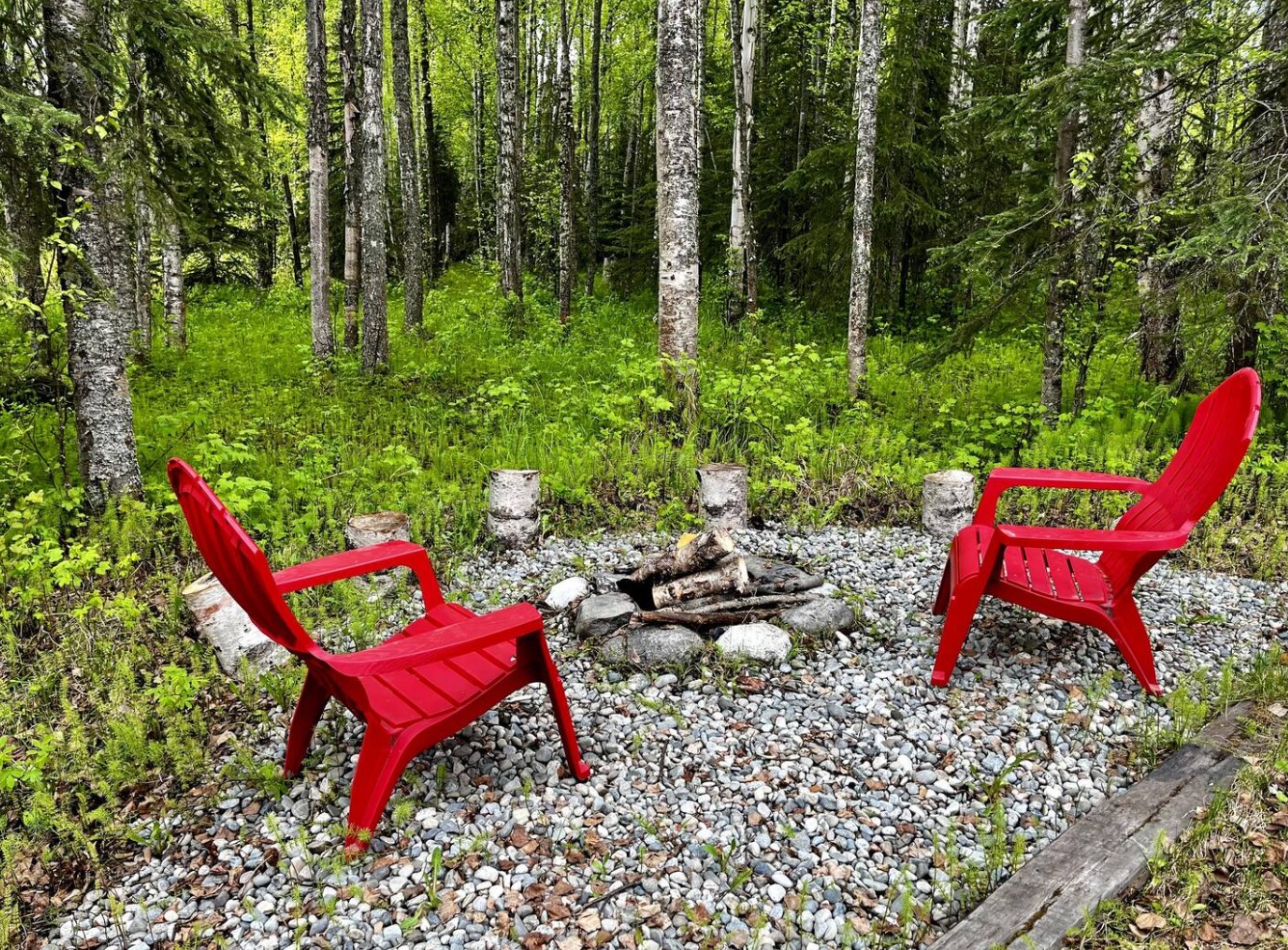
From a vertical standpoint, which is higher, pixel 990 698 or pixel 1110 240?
pixel 1110 240

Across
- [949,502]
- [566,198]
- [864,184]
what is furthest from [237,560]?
[566,198]

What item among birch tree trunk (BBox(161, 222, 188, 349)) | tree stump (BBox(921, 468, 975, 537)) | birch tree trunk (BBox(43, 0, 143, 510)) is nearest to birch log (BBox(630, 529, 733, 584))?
tree stump (BBox(921, 468, 975, 537))

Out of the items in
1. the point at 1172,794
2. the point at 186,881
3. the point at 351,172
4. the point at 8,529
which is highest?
the point at 351,172

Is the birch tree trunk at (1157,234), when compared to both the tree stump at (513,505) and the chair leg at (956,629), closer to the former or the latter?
the chair leg at (956,629)

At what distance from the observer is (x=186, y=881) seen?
2.47m

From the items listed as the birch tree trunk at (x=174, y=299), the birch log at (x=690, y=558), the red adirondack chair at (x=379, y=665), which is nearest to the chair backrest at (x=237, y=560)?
the red adirondack chair at (x=379, y=665)

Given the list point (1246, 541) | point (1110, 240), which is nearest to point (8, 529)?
point (1246, 541)

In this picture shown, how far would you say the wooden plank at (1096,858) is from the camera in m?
2.10

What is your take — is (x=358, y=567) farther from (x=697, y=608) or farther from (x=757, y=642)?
(x=757, y=642)

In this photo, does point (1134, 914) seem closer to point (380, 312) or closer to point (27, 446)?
point (27, 446)

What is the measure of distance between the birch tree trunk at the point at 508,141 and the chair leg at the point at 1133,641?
35.5ft

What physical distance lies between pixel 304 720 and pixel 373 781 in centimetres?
56

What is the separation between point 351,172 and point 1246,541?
11.1 meters

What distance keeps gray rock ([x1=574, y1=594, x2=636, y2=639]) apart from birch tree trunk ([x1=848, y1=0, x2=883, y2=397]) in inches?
218
